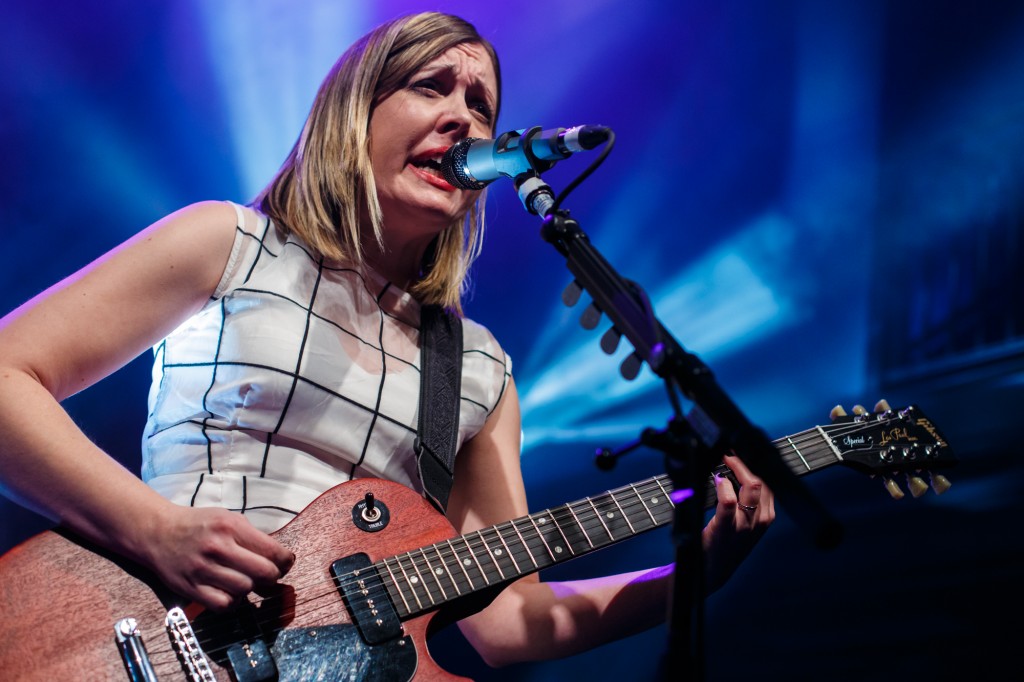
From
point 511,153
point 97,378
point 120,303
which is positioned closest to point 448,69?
point 511,153

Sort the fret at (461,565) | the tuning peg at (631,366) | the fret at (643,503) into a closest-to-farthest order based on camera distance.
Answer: the tuning peg at (631,366) → the fret at (461,565) → the fret at (643,503)

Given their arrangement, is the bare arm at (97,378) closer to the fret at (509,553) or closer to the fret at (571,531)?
the fret at (509,553)

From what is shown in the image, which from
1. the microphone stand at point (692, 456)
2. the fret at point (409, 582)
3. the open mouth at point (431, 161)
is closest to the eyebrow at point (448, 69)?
the open mouth at point (431, 161)

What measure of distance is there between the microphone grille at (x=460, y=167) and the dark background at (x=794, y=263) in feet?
2.44

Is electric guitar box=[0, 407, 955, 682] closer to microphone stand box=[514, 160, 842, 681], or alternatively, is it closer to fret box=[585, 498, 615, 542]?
fret box=[585, 498, 615, 542]

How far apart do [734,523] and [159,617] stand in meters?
1.18

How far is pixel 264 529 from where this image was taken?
5.71ft

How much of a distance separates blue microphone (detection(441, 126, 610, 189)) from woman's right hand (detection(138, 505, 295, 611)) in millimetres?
805

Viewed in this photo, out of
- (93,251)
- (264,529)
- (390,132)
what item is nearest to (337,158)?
(390,132)

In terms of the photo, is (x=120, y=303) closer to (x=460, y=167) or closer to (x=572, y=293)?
(x=460, y=167)

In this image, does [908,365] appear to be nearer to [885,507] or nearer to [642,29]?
[885,507]

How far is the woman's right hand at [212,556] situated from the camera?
138 centimetres

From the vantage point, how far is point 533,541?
1787 millimetres

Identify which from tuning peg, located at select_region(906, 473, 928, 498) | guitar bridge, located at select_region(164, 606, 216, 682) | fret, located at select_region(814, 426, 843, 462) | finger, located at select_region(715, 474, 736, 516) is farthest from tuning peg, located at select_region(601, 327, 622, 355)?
tuning peg, located at select_region(906, 473, 928, 498)
